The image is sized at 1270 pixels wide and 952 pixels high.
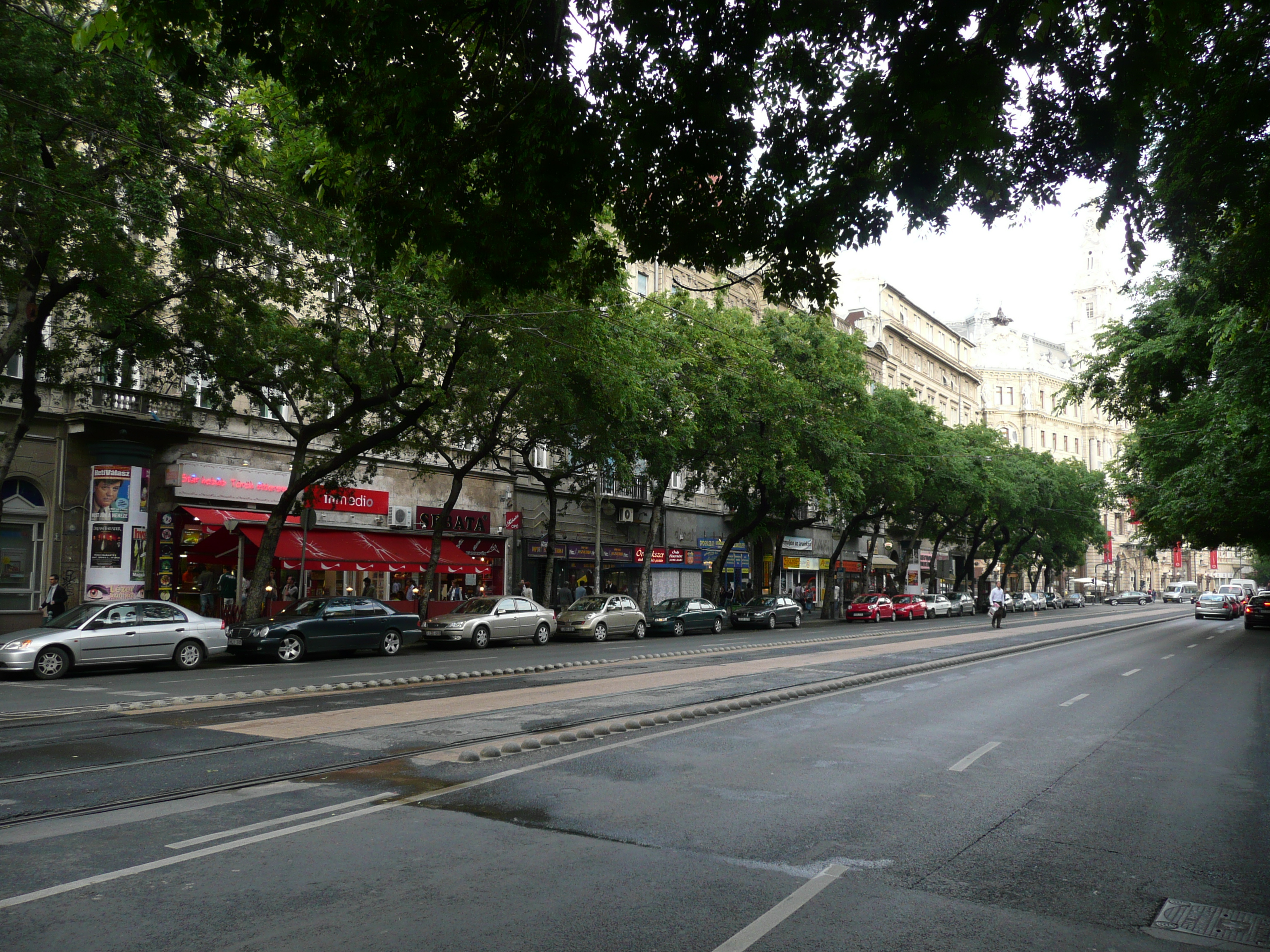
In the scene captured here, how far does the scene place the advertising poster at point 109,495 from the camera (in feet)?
77.2

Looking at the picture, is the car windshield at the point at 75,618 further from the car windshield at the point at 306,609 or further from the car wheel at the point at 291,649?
the car windshield at the point at 306,609

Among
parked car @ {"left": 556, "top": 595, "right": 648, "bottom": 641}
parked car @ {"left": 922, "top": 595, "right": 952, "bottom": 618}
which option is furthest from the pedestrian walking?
parked car @ {"left": 922, "top": 595, "right": 952, "bottom": 618}

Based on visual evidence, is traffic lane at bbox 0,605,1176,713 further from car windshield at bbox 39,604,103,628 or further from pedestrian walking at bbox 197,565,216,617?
pedestrian walking at bbox 197,565,216,617

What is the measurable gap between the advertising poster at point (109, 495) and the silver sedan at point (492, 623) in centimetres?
810

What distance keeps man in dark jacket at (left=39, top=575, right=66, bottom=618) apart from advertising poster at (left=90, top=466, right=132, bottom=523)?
2.19 metres

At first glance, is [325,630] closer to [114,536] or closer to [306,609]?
[306,609]

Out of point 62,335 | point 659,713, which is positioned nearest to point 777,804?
point 659,713

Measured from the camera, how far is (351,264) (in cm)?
1900

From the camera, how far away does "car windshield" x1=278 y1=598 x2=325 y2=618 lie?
2081 cm

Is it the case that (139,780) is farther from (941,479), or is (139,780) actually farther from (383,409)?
(941,479)

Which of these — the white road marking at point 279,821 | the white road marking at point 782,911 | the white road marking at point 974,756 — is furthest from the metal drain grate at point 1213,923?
the white road marking at point 279,821

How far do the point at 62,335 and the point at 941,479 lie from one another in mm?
36438

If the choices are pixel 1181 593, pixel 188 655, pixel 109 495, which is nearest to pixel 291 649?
pixel 188 655

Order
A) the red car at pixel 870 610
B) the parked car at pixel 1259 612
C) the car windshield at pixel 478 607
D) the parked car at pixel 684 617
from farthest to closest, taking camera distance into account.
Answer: the red car at pixel 870 610
the parked car at pixel 1259 612
the parked car at pixel 684 617
the car windshield at pixel 478 607
